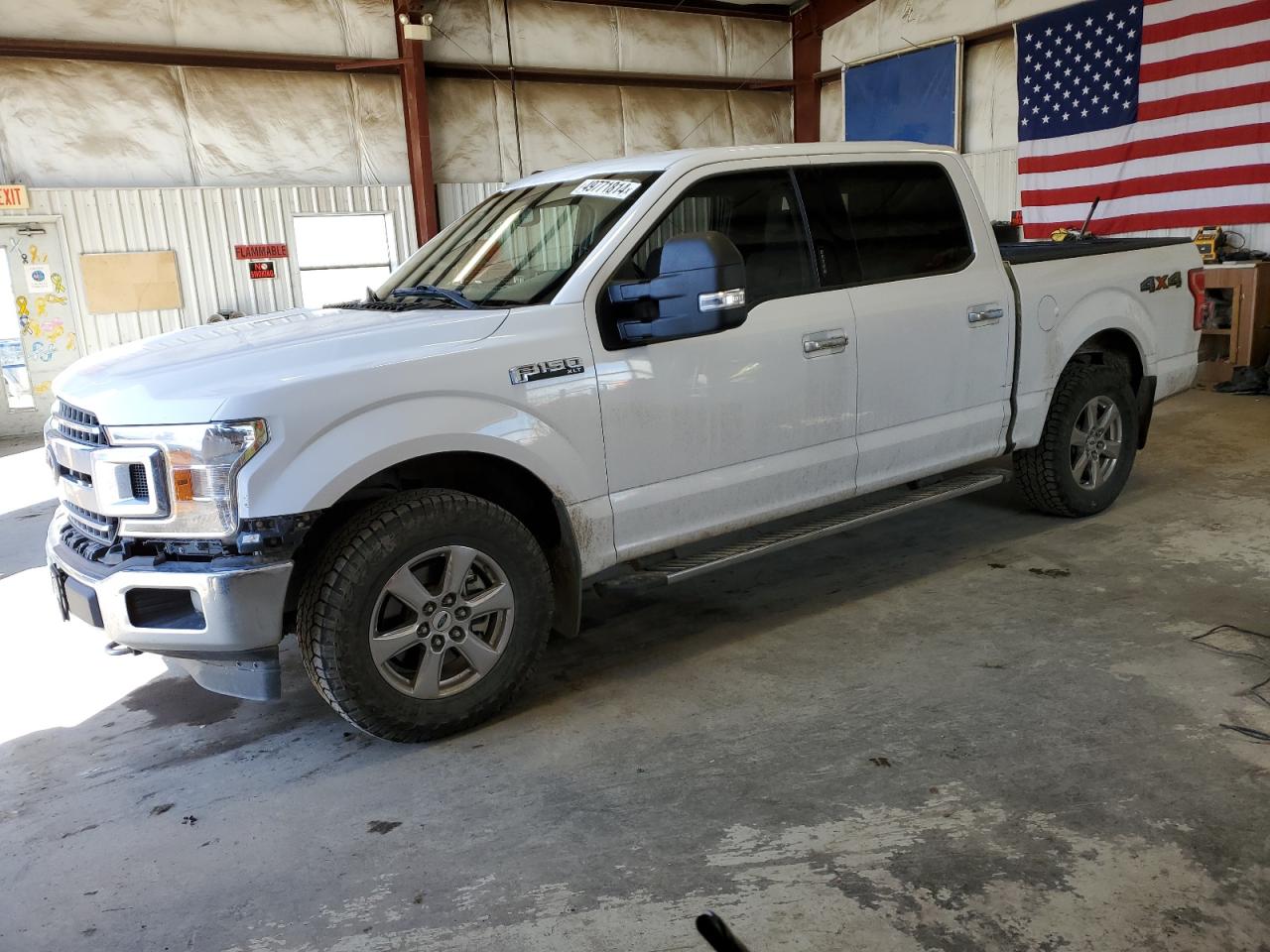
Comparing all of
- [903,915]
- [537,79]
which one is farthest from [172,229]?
[903,915]

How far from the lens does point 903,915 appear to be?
2.17 m

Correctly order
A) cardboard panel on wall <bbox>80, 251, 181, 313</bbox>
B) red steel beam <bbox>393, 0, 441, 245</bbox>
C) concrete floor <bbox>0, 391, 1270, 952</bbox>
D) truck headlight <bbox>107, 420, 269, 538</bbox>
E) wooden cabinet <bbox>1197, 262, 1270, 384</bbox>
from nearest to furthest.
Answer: concrete floor <bbox>0, 391, 1270, 952</bbox> < truck headlight <bbox>107, 420, 269, 538</bbox> < wooden cabinet <bbox>1197, 262, 1270, 384</bbox> < cardboard panel on wall <bbox>80, 251, 181, 313</bbox> < red steel beam <bbox>393, 0, 441, 245</bbox>

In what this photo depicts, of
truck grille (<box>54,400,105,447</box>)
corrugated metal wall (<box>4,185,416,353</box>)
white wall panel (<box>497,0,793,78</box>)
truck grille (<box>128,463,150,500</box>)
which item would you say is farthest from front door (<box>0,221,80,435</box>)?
truck grille (<box>128,463,150,500</box>)

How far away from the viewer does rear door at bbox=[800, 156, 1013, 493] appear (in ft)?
12.7

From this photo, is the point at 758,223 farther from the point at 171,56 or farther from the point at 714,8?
the point at 714,8

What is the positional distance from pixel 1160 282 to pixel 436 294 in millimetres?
3790

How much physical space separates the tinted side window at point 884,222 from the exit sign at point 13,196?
9298 mm

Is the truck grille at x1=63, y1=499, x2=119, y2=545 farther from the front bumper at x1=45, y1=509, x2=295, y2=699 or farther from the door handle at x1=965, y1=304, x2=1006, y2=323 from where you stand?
the door handle at x1=965, y1=304, x2=1006, y2=323

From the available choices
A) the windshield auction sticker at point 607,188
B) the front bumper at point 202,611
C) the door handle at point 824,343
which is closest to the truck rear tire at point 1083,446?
the door handle at point 824,343

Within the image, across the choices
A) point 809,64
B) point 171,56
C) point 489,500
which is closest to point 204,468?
point 489,500

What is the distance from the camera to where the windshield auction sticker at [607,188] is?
3494mm

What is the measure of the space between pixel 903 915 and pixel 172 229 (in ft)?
35.5

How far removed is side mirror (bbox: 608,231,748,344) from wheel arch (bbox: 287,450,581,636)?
62 cm

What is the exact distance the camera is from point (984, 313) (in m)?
4.20
